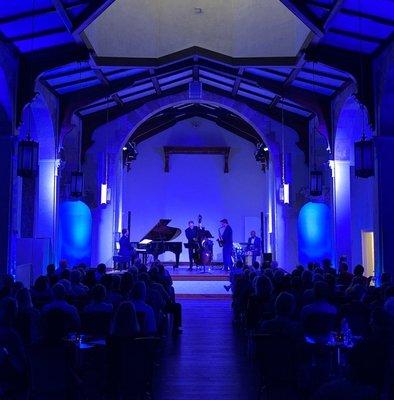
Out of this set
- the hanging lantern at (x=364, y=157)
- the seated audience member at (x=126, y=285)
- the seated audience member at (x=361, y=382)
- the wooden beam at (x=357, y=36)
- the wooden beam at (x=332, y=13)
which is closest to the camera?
the seated audience member at (x=361, y=382)

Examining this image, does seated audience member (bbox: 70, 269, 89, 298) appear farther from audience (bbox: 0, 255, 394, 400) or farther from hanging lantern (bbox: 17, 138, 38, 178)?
hanging lantern (bbox: 17, 138, 38, 178)

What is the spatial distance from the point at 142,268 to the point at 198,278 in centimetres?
612

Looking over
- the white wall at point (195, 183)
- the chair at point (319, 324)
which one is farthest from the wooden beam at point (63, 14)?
the white wall at point (195, 183)

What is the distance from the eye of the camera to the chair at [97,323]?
19.8 feet

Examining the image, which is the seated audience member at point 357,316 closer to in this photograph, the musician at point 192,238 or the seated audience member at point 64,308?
the seated audience member at point 64,308

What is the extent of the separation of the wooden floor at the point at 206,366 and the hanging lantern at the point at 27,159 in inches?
162

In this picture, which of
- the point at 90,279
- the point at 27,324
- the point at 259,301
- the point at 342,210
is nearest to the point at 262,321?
the point at 259,301

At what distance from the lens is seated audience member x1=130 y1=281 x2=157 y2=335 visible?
6.32 metres

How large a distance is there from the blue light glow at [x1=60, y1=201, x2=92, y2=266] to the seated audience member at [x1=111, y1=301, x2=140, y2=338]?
37.4ft

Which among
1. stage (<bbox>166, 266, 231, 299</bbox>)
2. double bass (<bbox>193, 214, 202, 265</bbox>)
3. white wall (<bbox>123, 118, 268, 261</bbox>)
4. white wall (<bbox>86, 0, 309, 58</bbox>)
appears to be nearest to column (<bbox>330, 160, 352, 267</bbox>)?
stage (<bbox>166, 266, 231, 299</bbox>)

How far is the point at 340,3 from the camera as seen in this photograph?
27.0 ft

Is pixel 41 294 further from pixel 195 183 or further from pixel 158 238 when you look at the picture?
pixel 195 183

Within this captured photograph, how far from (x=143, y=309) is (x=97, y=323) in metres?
0.57

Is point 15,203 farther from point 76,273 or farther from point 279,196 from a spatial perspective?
point 279,196
